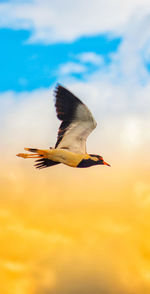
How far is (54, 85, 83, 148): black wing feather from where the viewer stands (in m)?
19.2

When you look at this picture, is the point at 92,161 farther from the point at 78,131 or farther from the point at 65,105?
the point at 65,105

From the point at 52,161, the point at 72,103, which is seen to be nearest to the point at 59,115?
the point at 72,103

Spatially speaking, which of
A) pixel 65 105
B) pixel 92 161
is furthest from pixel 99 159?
pixel 65 105

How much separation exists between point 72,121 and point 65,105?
0.74 metres

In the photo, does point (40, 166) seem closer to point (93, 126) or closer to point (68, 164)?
point (68, 164)

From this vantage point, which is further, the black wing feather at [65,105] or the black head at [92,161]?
the black wing feather at [65,105]

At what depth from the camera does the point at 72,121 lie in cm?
1928

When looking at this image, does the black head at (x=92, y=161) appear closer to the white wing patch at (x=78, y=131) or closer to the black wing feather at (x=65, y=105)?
the white wing patch at (x=78, y=131)

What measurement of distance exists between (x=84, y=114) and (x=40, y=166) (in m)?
2.89

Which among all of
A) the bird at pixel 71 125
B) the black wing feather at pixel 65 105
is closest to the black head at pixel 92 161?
the bird at pixel 71 125

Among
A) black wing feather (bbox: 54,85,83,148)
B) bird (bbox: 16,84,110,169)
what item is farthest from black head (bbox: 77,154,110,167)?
black wing feather (bbox: 54,85,83,148)

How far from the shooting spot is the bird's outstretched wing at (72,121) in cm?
1920

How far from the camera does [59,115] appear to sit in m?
19.3

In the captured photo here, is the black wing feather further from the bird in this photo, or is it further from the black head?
the black head
